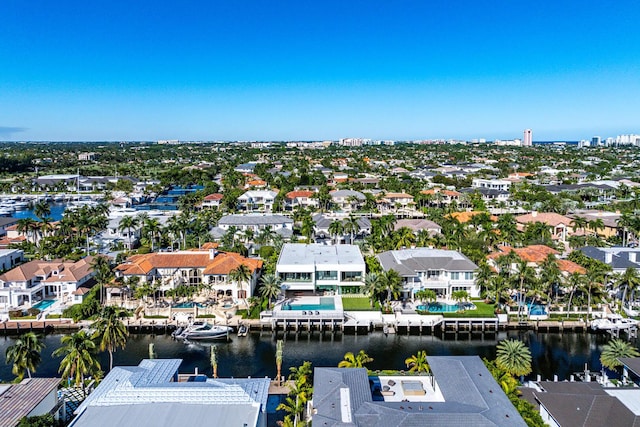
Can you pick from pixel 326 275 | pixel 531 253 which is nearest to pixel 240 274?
pixel 326 275

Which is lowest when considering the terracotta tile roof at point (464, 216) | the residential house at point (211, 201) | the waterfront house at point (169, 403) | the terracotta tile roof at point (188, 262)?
the waterfront house at point (169, 403)

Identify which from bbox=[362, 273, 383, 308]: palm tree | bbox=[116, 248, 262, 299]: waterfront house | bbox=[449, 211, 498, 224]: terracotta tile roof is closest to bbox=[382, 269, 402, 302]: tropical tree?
bbox=[362, 273, 383, 308]: palm tree

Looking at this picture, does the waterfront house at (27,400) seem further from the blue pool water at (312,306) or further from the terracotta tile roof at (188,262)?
the terracotta tile roof at (188,262)

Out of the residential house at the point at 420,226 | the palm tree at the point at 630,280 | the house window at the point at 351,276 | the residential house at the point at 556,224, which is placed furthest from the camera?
the residential house at the point at 556,224

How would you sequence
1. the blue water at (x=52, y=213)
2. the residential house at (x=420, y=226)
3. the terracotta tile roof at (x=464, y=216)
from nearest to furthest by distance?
1. the residential house at (x=420, y=226)
2. the terracotta tile roof at (x=464, y=216)
3. the blue water at (x=52, y=213)

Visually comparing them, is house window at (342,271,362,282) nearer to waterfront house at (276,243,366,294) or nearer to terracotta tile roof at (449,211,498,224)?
waterfront house at (276,243,366,294)

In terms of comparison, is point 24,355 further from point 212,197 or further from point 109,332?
point 212,197

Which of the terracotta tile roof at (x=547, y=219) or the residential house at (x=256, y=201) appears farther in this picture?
the residential house at (x=256, y=201)

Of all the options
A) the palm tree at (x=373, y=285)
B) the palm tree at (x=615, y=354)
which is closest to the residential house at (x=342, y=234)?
the palm tree at (x=373, y=285)
